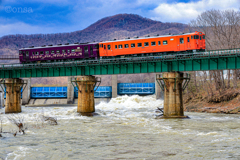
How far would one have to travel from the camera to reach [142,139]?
21.4m

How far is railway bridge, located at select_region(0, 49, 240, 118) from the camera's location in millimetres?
35656

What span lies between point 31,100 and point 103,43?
44.5m

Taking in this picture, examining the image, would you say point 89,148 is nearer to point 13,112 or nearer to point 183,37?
point 183,37

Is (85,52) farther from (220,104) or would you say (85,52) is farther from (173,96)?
(220,104)

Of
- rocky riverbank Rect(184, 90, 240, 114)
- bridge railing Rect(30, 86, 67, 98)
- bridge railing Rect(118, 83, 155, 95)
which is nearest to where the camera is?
rocky riverbank Rect(184, 90, 240, 114)

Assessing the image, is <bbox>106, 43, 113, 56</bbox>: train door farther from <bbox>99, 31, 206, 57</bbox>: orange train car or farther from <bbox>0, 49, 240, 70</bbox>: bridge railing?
<bbox>0, 49, 240, 70</bbox>: bridge railing

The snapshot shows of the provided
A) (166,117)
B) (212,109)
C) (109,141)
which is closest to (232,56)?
(166,117)

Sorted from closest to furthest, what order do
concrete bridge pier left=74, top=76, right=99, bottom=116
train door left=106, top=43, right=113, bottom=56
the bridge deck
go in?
the bridge deck, concrete bridge pier left=74, top=76, right=99, bottom=116, train door left=106, top=43, right=113, bottom=56

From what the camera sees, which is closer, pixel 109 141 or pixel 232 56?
pixel 109 141

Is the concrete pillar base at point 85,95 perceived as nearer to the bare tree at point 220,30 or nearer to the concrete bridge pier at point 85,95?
the concrete bridge pier at point 85,95

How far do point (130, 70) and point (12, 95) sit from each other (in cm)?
2332

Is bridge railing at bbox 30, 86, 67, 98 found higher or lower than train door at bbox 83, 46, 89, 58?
lower

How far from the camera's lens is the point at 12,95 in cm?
4909

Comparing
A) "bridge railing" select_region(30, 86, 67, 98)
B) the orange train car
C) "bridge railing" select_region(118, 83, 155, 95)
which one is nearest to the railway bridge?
the orange train car
